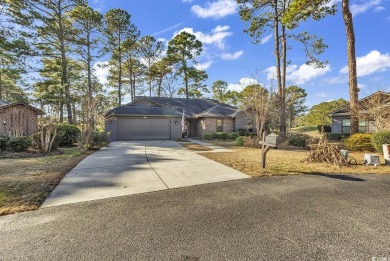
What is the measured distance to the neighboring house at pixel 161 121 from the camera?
19.6 m

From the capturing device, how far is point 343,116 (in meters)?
20.0

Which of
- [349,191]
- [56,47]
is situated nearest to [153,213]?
[349,191]

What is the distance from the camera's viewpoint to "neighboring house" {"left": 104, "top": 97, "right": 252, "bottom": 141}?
19609mm

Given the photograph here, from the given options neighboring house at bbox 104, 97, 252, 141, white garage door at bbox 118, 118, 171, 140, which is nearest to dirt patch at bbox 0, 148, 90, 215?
neighboring house at bbox 104, 97, 252, 141

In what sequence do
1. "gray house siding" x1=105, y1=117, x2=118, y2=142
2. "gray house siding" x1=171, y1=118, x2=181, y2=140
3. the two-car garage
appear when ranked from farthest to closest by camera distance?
"gray house siding" x1=171, y1=118, x2=181, y2=140 < the two-car garage < "gray house siding" x1=105, y1=117, x2=118, y2=142

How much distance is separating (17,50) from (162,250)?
2258 cm

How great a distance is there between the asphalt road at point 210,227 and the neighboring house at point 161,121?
14.7 meters

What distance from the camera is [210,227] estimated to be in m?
2.98

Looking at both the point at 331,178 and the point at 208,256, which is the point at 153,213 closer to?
the point at 208,256

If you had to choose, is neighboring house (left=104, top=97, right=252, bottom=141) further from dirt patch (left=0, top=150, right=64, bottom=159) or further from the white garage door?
dirt patch (left=0, top=150, right=64, bottom=159)

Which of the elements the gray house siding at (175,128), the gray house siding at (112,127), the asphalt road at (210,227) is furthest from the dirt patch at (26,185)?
the gray house siding at (175,128)

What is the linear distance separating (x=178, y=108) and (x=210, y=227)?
2305 centimetres

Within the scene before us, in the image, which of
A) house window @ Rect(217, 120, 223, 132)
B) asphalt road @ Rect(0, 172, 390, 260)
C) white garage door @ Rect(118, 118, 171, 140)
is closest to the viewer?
asphalt road @ Rect(0, 172, 390, 260)

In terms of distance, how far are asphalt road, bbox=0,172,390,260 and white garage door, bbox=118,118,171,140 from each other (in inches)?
645
